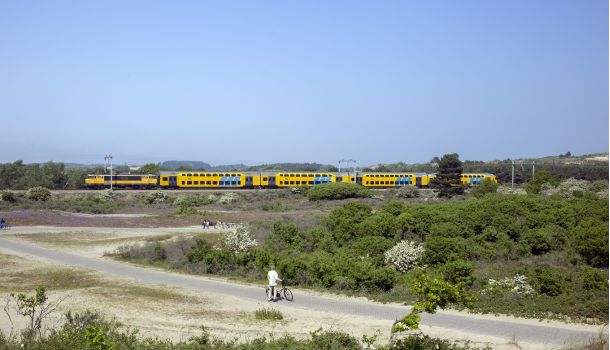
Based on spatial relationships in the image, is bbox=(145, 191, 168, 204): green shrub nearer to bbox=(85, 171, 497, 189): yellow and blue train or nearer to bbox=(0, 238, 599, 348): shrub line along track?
bbox=(85, 171, 497, 189): yellow and blue train

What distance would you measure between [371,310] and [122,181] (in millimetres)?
64069

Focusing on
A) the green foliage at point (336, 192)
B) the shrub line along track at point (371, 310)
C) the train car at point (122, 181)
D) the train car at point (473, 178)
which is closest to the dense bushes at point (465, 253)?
the shrub line along track at point (371, 310)

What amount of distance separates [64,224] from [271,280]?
2976 centimetres

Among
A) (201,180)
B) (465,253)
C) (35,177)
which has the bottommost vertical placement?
(465,253)

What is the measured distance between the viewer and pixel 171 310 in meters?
16.5

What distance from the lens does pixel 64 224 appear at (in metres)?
42.4

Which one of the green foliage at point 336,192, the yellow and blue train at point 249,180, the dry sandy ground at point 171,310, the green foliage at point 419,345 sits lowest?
the dry sandy ground at point 171,310

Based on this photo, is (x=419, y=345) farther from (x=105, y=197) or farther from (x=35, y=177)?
(x=35, y=177)

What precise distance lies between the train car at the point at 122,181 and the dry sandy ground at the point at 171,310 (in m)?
49.7

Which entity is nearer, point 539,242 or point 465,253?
point 465,253

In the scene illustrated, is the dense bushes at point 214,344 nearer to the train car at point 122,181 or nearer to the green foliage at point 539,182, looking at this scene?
the green foliage at point 539,182

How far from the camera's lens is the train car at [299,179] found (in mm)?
76000

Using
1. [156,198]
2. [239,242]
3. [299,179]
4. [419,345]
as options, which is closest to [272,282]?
[419,345]

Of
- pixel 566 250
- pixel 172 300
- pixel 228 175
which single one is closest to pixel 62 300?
pixel 172 300
